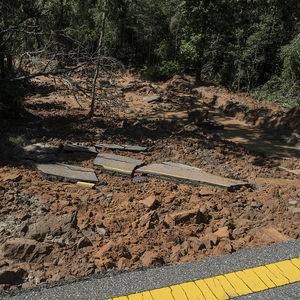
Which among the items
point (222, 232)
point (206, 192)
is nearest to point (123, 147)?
point (206, 192)

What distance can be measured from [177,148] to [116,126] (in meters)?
2.36

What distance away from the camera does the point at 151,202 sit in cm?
387

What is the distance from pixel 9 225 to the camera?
300cm

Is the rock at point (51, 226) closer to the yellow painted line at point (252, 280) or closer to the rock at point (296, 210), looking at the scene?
the yellow painted line at point (252, 280)

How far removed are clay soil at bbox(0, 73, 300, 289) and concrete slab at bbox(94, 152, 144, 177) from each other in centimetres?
14

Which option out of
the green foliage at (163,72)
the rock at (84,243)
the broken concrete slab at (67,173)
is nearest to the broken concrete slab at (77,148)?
the broken concrete slab at (67,173)

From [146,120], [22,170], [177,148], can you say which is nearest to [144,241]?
[22,170]

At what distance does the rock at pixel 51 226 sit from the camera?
2914 mm

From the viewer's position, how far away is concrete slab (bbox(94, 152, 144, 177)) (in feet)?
16.2

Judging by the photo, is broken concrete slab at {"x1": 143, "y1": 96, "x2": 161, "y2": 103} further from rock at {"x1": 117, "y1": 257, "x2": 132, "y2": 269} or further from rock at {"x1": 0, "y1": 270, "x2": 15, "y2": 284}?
rock at {"x1": 0, "y1": 270, "x2": 15, "y2": 284}

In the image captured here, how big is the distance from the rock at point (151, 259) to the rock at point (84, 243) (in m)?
0.62

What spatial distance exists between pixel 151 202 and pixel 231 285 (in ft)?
5.98

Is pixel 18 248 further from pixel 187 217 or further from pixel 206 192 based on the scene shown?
pixel 206 192

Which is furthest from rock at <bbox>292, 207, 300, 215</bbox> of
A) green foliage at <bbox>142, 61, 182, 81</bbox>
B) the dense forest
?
green foliage at <bbox>142, 61, 182, 81</bbox>
